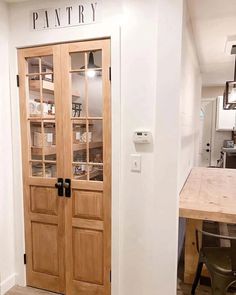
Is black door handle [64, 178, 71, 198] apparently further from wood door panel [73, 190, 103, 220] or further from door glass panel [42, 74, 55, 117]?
door glass panel [42, 74, 55, 117]

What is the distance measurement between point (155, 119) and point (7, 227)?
1689mm

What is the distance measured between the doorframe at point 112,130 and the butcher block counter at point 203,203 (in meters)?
0.57

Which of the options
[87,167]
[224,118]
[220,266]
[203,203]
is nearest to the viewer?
[220,266]

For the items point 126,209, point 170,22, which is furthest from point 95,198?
point 170,22

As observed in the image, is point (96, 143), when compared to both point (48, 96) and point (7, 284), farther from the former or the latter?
point (7, 284)

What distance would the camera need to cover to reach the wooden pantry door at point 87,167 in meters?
2.04

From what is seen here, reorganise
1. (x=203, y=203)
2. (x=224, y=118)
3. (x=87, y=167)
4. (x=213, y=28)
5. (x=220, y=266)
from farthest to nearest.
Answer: (x=224, y=118) → (x=213, y=28) → (x=87, y=167) → (x=203, y=203) → (x=220, y=266)

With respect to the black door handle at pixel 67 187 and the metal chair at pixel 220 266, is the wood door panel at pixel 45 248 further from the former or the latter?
the metal chair at pixel 220 266

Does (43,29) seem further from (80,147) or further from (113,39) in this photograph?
(80,147)

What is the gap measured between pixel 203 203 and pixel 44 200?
4.56 ft

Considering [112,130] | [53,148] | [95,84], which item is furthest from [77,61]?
[53,148]

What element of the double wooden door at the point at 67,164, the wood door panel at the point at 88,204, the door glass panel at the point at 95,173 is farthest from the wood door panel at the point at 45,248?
the door glass panel at the point at 95,173

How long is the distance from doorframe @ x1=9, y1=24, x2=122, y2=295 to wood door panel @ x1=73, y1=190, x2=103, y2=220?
137 millimetres

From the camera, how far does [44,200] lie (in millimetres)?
2273
